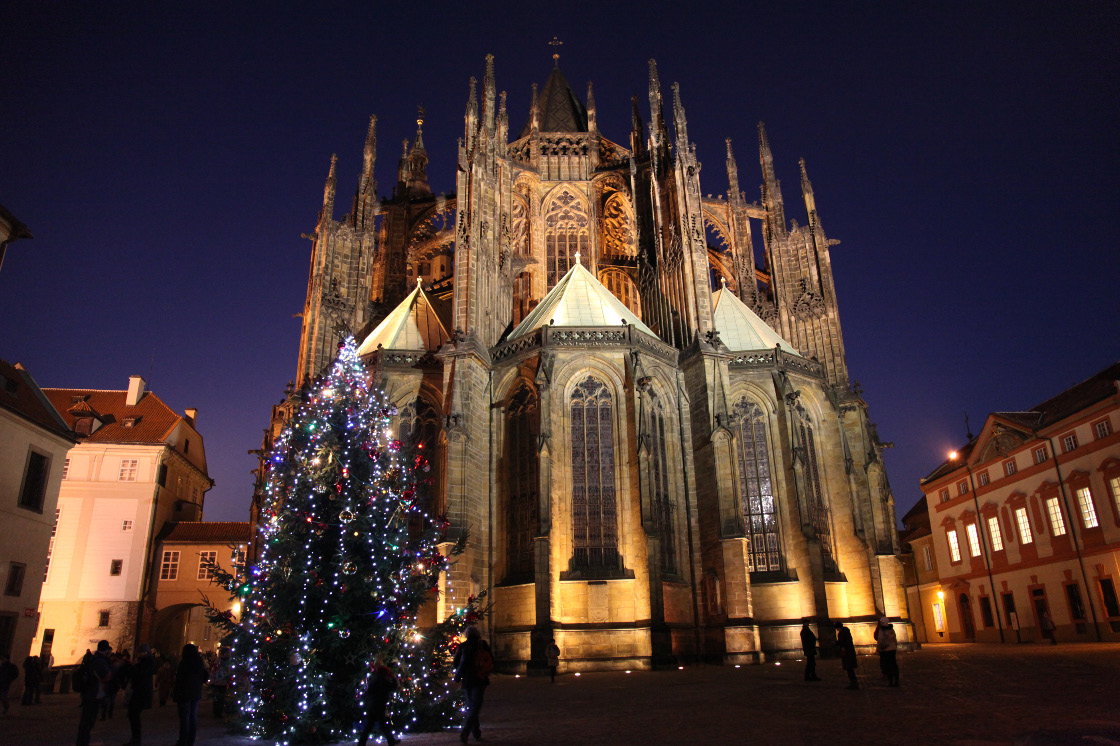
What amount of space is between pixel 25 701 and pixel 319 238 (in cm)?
1870

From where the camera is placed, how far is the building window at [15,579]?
65.3 feet

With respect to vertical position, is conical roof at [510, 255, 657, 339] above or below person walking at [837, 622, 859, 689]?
above

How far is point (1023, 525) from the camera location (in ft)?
108

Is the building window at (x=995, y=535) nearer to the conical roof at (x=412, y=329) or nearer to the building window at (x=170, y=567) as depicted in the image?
the conical roof at (x=412, y=329)

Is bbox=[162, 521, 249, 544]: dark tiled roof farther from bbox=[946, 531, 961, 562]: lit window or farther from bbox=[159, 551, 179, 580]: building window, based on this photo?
bbox=[946, 531, 961, 562]: lit window

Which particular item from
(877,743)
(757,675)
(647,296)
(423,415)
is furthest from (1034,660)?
(423,415)

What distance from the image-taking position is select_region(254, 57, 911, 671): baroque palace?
21.6 metres

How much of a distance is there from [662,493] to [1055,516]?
64.7ft

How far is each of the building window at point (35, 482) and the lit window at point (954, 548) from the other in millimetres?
41557

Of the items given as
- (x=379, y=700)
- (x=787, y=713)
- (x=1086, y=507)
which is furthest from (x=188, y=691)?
(x=1086, y=507)

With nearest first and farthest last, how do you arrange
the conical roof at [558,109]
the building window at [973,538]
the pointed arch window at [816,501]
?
the pointed arch window at [816,501] → the building window at [973,538] → the conical roof at [558,109]

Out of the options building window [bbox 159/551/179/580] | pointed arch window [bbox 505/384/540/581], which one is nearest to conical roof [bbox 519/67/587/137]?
pointed arch window [bbox 505/384/540/581]

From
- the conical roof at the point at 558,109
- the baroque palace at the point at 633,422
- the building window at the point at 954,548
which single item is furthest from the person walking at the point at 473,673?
the building window at the point at 954,548

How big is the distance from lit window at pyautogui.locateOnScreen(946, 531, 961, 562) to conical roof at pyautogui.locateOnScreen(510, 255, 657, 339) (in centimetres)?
2416
